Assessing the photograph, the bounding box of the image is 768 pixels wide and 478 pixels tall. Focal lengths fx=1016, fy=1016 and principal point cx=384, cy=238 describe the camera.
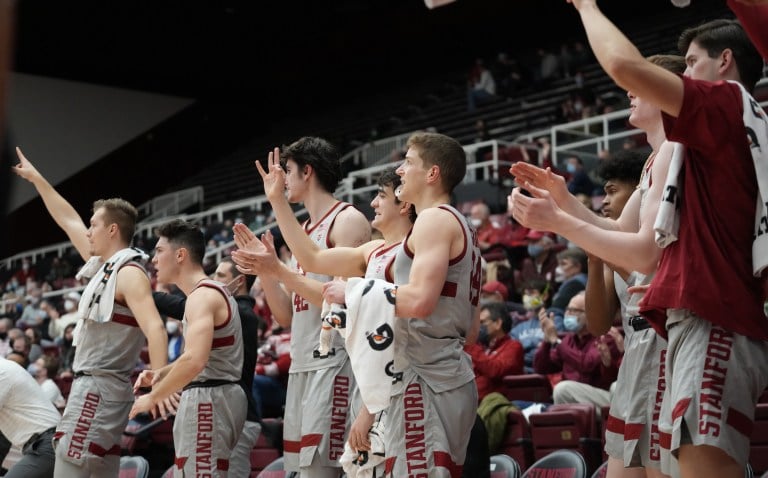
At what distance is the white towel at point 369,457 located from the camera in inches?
171

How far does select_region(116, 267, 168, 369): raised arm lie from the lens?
583cm

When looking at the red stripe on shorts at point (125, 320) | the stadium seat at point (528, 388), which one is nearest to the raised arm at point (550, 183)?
the red stripe on shorts at point (125, 320)

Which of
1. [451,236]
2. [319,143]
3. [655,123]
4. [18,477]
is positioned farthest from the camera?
[18,477]

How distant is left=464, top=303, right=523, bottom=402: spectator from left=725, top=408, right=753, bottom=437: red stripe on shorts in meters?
3.69

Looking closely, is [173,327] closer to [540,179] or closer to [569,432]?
[569,432]

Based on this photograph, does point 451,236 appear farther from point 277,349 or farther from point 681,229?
point 277,349

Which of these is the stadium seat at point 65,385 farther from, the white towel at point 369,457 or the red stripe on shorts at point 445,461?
the red stripe on shorts at point 445,461

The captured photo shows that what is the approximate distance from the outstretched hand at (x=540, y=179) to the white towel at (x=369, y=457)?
50.4 inches

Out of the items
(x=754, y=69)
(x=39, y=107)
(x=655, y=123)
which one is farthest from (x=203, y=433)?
(x=39, y=107)

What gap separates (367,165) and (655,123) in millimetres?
17278

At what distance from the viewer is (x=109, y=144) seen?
2705 centimetres

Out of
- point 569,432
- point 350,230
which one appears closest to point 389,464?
point 350,230

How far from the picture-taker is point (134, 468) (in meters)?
7.37

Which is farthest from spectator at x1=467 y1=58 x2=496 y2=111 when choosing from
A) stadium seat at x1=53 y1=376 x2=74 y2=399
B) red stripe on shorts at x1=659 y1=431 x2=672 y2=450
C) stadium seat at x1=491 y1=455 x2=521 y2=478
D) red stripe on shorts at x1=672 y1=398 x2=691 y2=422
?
red stripe on shorts at x1=672 y1=398 x2=691 y2=422
